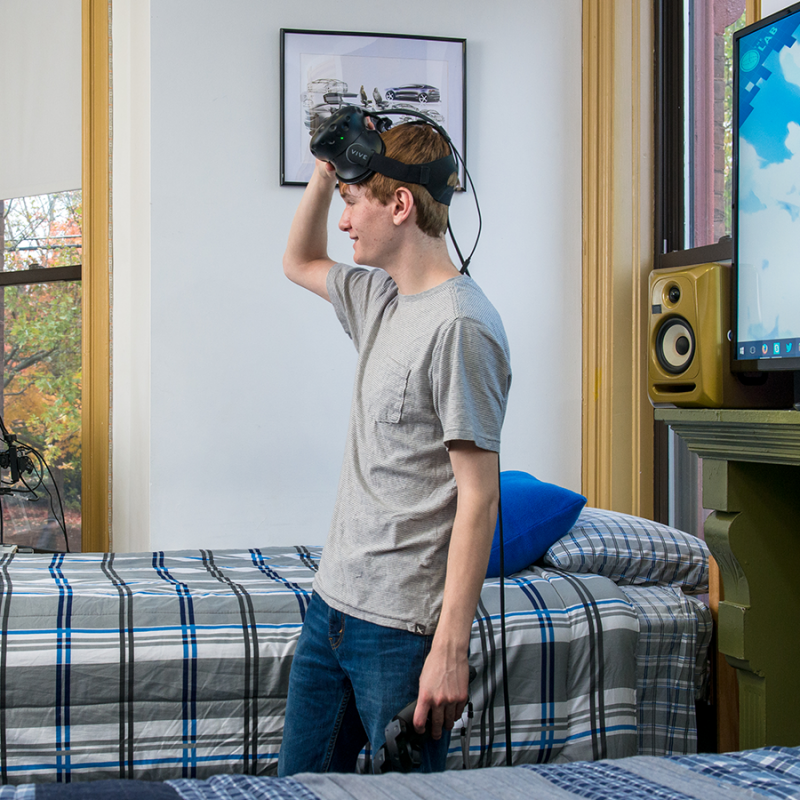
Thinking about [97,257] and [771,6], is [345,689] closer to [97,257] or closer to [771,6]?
[771,6]

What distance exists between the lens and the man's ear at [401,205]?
1151mm

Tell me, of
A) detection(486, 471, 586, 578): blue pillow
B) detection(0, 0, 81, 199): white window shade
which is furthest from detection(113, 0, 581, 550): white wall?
detection(486, 471, 586, 578): blue pillow

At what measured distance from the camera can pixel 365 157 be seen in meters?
1.16

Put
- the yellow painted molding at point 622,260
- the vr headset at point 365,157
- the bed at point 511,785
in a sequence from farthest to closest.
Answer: the yellow painted molding at point 622,260
the vr headset at point 365,157
the bed at point 511,785

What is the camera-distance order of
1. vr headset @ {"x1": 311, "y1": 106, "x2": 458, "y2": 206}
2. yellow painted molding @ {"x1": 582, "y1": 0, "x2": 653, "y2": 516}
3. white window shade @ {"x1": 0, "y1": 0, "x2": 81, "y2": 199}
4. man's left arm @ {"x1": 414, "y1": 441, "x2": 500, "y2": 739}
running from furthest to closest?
white window shade @ {"x1": 0, "y1": 0, "x2": 81, "y2": 199} → yellow painted molding @ {"x1": 582, "y1": 0, "x2": 653, "y2": 516} → vr headset @ {"x1": 311, "y1": 106, "x2": 458, "y2": 206} → man's left arm @ {"x1": 414, "y1": 441, "x2": 500, "y2": 739}

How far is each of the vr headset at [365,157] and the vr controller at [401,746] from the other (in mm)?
703

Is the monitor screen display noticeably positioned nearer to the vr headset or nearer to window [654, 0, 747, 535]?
the vr headset

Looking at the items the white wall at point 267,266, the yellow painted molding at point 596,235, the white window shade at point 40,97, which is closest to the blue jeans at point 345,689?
the white wall at point 267,266

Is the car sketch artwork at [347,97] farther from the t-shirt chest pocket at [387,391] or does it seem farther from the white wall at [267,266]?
the t-shirt chest pocket at [387,391]

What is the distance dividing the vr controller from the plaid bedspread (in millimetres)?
609

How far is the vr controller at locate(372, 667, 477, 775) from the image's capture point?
1.02 metres

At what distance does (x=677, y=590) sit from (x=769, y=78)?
114 centimetres

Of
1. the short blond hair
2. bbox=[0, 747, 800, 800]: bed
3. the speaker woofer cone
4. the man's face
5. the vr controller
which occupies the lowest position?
the vr controller

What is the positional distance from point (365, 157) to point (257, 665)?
102 centimetres
